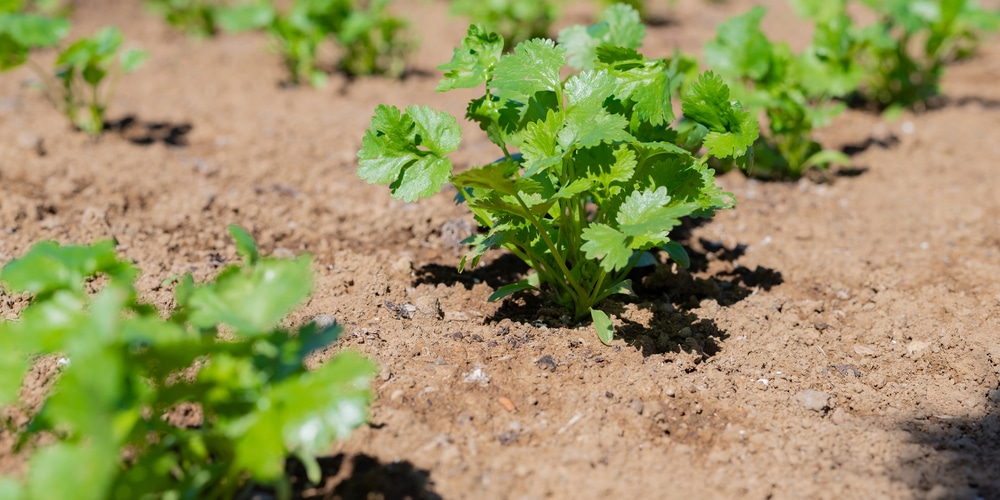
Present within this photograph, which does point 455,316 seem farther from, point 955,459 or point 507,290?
point 955,459

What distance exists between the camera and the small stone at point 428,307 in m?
2.54

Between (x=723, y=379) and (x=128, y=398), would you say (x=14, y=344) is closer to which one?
(x=128, y=398)

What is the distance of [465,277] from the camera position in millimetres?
2844

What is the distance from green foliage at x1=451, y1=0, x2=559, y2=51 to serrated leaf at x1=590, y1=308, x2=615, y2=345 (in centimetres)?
293

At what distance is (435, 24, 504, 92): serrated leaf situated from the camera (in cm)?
234

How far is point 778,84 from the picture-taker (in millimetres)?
3551

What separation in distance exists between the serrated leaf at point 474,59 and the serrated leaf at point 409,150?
0.17 m

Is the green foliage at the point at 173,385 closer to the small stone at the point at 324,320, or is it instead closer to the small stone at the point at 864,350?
the small stone at the point at 324,320

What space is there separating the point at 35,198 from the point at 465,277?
1866mm

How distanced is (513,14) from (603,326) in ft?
10.5

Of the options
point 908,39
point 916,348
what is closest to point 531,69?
point 916,348

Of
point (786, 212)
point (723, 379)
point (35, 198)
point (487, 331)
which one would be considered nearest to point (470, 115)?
point (487, 331)

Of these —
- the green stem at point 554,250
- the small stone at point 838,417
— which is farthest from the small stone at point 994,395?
the green stem at point 554,250

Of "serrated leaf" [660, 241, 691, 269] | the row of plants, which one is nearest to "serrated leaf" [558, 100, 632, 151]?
the row of plants
